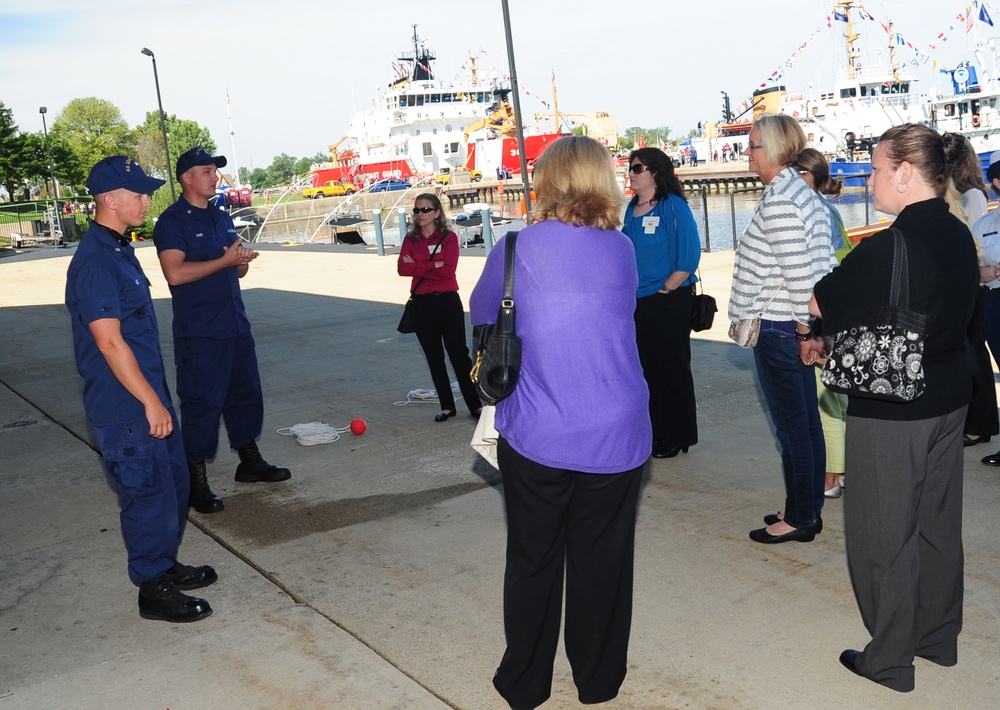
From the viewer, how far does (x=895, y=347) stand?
286 centimetres

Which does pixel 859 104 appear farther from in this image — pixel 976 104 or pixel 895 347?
pixel 895 347

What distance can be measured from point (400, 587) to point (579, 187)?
2.03 m

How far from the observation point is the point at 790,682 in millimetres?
3188

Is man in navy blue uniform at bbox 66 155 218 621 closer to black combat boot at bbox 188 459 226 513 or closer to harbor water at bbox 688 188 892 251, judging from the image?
black combat boot at bbox 188 459 226 513

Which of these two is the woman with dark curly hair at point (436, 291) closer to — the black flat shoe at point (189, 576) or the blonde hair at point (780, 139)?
the black flat shoe at point (189, 576)

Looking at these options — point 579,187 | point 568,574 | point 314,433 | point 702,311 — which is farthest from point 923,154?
point 314,433

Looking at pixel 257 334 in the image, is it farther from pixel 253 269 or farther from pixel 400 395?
pixel 253 269

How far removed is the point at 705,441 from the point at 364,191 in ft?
186

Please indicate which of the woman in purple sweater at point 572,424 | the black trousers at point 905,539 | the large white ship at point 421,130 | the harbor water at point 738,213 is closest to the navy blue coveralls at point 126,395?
the woman in purple sweater at point 572,424

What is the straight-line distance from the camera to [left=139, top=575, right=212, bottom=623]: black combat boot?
3910 mm

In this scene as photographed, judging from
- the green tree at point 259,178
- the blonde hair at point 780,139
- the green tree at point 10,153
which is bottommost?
the blonde hair at point 780,139

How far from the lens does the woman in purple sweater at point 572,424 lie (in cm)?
289

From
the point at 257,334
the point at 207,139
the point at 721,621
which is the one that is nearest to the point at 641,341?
the point at 721,621

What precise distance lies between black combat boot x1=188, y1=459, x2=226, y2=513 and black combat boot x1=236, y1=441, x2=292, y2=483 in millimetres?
437
